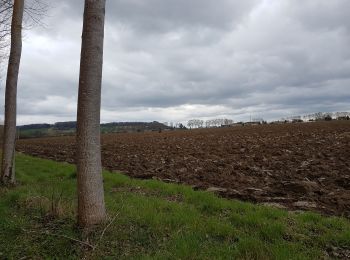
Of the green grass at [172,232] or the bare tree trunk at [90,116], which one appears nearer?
the green grass at [172,232]

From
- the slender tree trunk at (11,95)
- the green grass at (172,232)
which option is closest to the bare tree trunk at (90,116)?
the green grass at (172,232)

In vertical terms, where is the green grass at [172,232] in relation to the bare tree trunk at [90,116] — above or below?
below

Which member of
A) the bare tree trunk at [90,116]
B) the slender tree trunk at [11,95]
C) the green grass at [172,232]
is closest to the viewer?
the green grass at [172,232]

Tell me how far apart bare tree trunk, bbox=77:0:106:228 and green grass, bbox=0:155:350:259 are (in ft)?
1.30

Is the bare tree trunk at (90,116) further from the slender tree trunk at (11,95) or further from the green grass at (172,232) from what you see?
the slender tree trunk at (11,95)

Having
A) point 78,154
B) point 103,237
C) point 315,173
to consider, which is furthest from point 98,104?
point 315,173

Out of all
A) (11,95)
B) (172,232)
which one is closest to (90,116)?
(172,232)

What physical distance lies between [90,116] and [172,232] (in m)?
2.24

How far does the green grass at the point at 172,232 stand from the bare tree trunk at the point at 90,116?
1.30ft

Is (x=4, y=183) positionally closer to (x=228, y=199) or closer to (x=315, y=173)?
(x=228, y=199)

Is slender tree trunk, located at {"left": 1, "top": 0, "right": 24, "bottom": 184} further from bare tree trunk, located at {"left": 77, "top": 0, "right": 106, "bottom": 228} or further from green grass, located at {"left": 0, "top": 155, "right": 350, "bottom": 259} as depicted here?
bare tree trunk, located at {"left": 77, "top": 0, "right": 106, "bottom": 228}

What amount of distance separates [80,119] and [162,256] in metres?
2.40

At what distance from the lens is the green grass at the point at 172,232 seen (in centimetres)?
484

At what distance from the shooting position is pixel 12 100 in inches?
431
